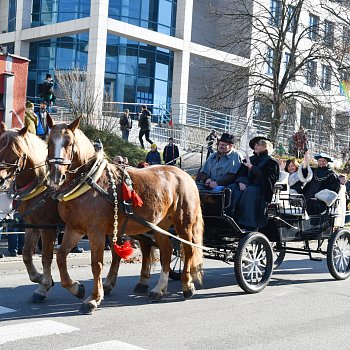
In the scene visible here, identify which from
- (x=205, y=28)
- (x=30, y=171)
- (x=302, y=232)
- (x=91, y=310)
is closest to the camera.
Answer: (x=91, y=310)

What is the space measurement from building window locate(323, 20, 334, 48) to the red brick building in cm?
1480

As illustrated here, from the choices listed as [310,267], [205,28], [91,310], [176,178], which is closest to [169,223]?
[176,178]

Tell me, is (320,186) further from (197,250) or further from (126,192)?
(126,192)

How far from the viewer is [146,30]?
110 ft

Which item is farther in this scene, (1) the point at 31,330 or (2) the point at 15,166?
(2) the point at 15,166

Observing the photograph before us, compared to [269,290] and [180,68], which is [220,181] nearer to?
[269,290]

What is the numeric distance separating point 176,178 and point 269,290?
2.31 m

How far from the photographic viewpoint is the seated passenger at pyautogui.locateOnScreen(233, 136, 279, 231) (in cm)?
820

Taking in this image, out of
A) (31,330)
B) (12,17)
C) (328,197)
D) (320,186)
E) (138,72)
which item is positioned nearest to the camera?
(31,330)

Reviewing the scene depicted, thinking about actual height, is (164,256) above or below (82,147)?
below

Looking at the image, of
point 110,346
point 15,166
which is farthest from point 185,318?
point 15,166

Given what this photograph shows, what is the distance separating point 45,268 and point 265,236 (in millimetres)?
3226

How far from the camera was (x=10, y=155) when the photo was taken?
22.8ft

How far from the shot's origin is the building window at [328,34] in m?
23.7
